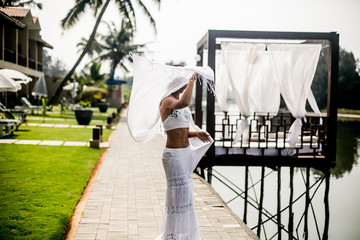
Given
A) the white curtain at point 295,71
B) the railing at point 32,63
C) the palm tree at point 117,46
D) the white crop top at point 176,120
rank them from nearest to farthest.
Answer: the white crop top at point 176,120
the white curtain at point 295,71
the railing at point 32,63
the palm tree at point 117,46

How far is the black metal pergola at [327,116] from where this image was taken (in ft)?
27.5

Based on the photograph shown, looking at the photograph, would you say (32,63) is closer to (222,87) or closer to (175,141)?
(222,87)

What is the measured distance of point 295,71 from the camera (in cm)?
859

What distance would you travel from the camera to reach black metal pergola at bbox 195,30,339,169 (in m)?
8.38

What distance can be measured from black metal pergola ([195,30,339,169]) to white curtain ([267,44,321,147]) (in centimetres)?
27

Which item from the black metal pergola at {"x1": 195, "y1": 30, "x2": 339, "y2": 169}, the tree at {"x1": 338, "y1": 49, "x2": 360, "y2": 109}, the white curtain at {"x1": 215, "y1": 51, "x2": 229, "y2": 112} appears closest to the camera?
the black metal pergola at {"x1": 195, "y1": 30, "x2": 339, "y2": 169}

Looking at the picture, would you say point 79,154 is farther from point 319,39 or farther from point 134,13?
point 134,13

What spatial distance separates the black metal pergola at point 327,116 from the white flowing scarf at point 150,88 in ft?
13.8

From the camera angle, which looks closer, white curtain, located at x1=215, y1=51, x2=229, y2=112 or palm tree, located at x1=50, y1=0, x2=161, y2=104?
white curtain, located at x1=215, y1=51, x2=229, y2=112

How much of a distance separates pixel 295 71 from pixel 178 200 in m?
5.77

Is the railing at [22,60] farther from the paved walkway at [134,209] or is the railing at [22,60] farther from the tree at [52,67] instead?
the tree at [52,67]

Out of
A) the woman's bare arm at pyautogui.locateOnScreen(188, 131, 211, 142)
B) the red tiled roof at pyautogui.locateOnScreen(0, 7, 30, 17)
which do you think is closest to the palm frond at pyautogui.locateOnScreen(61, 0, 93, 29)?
the red tiled roof at pyautogui.locateOnScreen(0, 7, 30, 17)

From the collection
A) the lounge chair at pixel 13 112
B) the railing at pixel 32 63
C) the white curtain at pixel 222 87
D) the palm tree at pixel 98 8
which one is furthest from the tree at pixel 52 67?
the white curtain at pixel 222 87

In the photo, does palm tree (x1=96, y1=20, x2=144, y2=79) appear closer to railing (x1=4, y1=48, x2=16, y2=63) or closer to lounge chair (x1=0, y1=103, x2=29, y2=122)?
railing (x1=4, y1=48, x2=16, y2=63)
